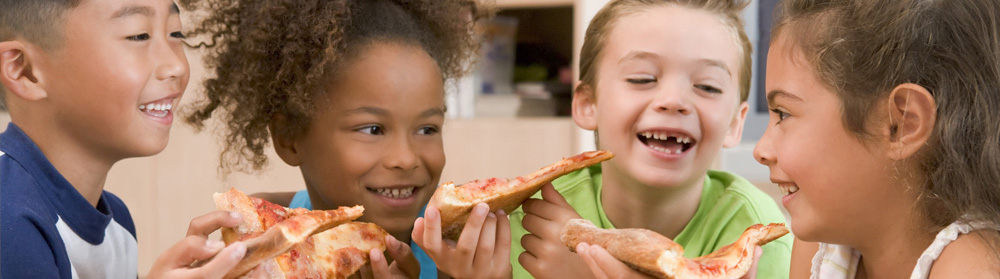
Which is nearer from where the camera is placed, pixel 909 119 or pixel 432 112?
pixel 909 119

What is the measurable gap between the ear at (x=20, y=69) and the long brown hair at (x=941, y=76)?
908 millimetres

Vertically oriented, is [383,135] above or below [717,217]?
above

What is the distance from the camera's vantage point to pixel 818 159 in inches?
37.9

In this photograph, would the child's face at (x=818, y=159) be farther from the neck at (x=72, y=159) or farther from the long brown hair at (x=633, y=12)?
the neck at (x=72, y=159)

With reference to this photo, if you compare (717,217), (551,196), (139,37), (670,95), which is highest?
(139,37)

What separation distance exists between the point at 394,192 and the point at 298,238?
1.58 ft

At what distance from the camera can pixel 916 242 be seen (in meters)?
0.99

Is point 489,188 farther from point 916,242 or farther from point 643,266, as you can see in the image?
point 916,242

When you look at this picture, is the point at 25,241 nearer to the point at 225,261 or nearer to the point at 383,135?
the point at 225,261

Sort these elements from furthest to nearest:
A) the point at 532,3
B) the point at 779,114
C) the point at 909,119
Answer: the point at 532,3 < the point at 779,114 < the point at 909,119

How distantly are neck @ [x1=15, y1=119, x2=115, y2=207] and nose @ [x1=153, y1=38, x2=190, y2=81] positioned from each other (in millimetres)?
128

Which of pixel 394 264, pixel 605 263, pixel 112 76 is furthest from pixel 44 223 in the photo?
pixel 605 263

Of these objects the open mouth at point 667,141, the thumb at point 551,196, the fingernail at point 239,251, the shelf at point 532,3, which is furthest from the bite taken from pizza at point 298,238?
the shelf at point 532,3

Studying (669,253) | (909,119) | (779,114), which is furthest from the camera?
(779,114)
